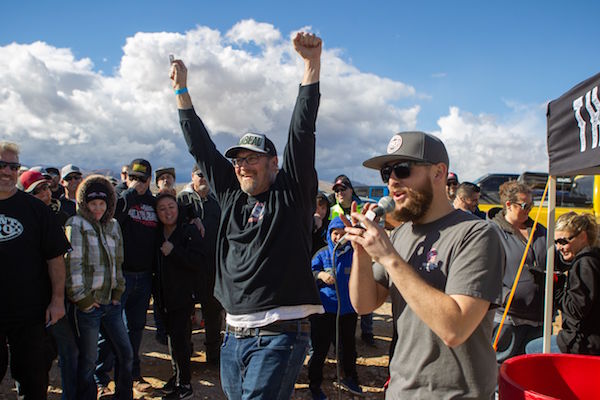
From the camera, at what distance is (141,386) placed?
15.0ft

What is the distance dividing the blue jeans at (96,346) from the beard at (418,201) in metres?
3.04

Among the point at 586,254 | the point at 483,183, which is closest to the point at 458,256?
the point at 586,254

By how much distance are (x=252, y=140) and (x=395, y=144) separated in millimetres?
969

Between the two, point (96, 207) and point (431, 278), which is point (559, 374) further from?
point (96, 207)

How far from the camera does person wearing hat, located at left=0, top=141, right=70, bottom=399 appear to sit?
10.1 feet

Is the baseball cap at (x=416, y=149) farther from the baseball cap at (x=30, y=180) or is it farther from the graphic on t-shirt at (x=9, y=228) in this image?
the baseball cap at (x=30, y=180)

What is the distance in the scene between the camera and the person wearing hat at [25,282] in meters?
3.08

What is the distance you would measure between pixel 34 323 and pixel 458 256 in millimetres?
3143

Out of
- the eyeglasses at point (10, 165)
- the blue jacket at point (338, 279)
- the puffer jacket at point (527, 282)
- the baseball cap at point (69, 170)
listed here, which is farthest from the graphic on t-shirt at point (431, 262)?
the baseball cap at point (69, 170)

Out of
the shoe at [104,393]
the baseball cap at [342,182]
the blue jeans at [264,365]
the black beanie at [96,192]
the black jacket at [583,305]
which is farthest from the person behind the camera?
the baseball cap at [342,182]

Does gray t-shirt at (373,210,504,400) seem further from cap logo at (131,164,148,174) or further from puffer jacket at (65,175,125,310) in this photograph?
cap logo at (131,164,148,174)

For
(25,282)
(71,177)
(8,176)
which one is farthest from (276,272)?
(71,177)

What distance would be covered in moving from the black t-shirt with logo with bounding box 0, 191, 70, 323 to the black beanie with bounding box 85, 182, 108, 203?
0.46 metres

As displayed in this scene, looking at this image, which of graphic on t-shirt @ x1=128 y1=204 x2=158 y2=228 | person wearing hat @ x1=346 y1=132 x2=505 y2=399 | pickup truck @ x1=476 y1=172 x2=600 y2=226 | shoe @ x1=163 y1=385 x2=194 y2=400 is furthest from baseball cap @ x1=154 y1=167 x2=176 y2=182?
pickup truck @ x1=476 y1=172 x2=600 y2=226
